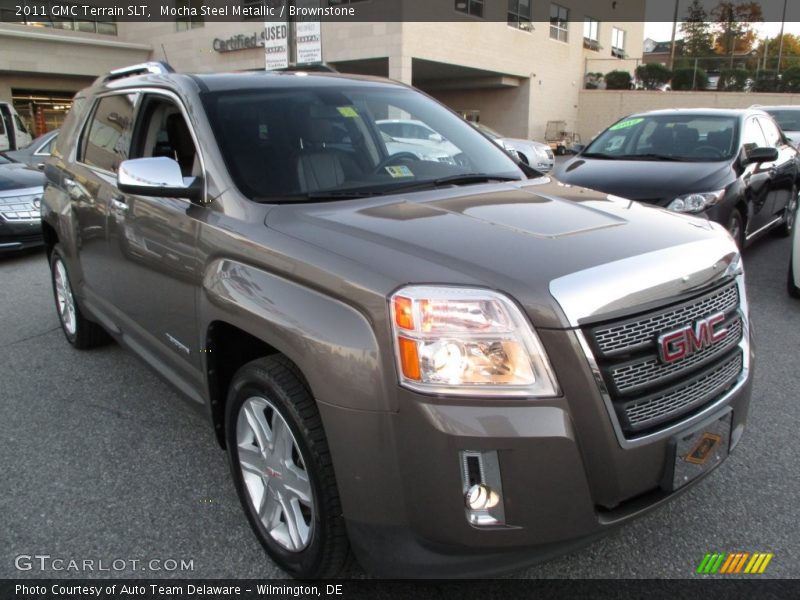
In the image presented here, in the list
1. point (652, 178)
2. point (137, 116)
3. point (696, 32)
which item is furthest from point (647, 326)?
point (696, 32)

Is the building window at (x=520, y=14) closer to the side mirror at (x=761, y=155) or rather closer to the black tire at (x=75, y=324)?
the side mirror at (x=761, y=155)

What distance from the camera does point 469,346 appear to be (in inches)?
76.2

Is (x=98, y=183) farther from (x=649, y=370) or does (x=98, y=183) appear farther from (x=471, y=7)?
(x=471, y=7)

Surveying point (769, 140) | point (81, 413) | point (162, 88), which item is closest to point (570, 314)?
point (162, 88)

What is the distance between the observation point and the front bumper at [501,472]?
1.88m

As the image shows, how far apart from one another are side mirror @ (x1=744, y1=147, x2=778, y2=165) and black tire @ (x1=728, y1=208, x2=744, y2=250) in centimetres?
58

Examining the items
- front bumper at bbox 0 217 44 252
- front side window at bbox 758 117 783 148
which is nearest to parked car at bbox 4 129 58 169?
front bumper at bbox 0 217 44 252

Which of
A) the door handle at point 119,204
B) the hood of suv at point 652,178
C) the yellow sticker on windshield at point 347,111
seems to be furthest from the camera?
the hood of suv at point 652,178

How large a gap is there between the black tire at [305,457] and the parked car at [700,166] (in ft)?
15.5

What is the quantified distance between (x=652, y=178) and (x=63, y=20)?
3059 cm

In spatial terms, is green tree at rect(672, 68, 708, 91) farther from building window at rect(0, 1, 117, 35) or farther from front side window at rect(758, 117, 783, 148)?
front side window at rect(758, 117, 783, 148)

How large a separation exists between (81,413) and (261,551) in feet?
5.96

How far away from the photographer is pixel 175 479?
3.18 m

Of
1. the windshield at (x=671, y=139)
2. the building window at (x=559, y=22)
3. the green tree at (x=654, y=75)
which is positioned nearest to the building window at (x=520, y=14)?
the building window at (x=559, y=22)
